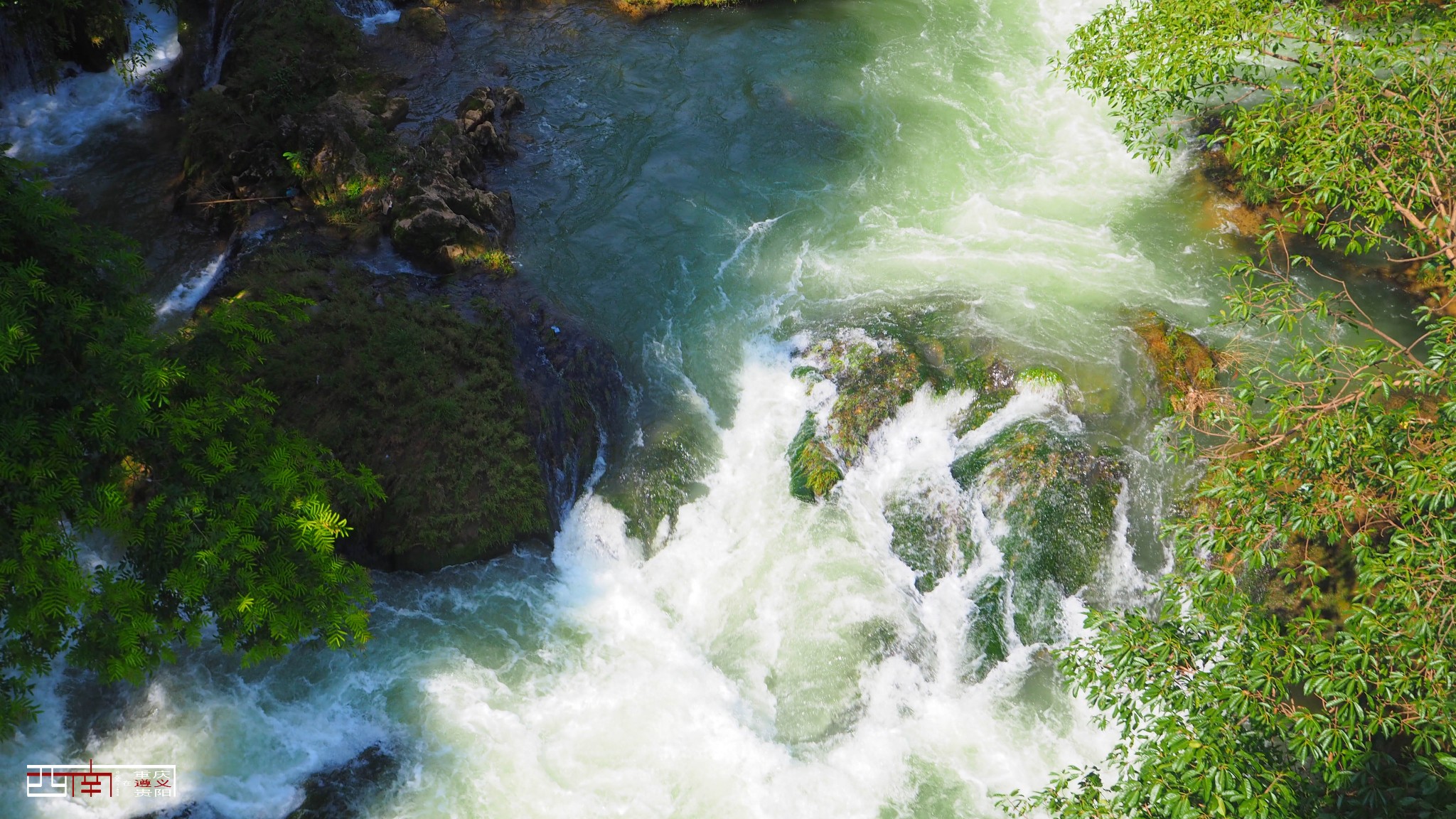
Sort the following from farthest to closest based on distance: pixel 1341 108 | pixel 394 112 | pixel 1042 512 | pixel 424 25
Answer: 1. pixel 424 25
2. pixel 394 112
3. pixel 1042 512
4. pixel 1341 108

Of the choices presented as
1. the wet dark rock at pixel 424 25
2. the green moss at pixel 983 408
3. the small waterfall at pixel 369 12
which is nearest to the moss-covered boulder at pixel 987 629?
the green moss at pixel 983 408

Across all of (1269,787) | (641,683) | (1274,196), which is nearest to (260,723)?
(641,683)

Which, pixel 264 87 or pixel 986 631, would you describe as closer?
pixel 986 631

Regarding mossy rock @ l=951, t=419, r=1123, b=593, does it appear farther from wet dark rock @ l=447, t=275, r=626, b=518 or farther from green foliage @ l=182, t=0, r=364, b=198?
green foliage @ l=182, t=0, r=364, b=198

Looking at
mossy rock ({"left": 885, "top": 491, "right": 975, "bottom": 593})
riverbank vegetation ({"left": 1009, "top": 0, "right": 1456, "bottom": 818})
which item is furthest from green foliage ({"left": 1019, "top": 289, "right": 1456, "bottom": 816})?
mossy rock ({"left": 885, "top": 491, "right": 975, "bottom": 593})

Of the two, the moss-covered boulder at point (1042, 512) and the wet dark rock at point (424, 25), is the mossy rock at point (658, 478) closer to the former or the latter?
the moss-covered boulder at point (1042, 512)

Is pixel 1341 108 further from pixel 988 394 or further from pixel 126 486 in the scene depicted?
pixel 126 486

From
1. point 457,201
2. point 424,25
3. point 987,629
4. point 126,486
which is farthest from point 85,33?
point 987,629
